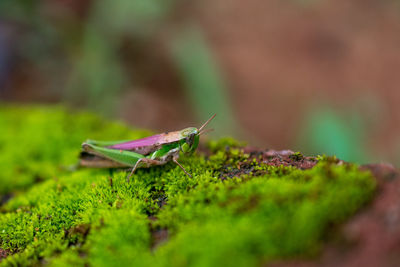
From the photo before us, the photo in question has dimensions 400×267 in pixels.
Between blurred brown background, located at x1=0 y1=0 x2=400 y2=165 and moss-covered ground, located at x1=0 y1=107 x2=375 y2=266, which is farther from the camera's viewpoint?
blurred brown background, located at x1=0 y1=0 x2=400 y2=165

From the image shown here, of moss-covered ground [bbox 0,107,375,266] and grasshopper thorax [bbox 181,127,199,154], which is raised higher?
grasshopper thorax [bbox 181,127,199,154]

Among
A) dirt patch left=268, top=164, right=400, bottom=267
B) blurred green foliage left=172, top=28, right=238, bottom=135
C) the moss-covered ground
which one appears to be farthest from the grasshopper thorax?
blurred green foliage left=172, top=28, right=238, bottom=135

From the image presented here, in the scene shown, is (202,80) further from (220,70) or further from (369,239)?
(369,239)

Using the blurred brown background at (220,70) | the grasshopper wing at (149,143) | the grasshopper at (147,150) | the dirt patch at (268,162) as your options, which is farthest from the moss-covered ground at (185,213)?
the blurred brown background at (220,70)

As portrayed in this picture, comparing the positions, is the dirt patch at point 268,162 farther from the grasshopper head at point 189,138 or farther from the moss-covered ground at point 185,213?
the grasshopper head at point 189,138

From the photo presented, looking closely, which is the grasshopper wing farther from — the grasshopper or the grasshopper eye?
the grasshopper eye
